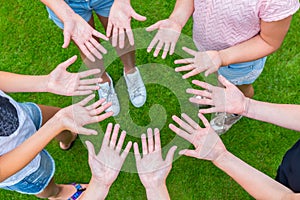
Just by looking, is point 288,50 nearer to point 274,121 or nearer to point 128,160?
point 274,121

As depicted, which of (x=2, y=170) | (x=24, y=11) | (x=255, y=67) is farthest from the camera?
(x=24, y=11)

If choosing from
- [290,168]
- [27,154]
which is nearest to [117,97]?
[27,154]

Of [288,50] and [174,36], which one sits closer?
[174,36]

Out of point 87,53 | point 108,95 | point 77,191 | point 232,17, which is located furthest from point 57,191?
point 232,17

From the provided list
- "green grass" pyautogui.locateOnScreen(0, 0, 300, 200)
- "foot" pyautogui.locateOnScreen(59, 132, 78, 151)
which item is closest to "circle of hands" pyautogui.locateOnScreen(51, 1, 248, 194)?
"green grass" pyautogui.locateOnScreen(0, 0, 300, 200)

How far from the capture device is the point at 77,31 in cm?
A: 168

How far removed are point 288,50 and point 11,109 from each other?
163 cm

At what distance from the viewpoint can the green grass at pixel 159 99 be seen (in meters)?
2.20

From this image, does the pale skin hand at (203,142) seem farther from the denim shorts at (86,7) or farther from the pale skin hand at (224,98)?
the denim shorts at (86,7)

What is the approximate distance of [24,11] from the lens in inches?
100

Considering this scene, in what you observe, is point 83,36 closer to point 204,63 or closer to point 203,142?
point 204,63

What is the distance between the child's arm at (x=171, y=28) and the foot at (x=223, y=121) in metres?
0.62

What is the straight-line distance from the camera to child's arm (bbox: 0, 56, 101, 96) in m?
1.56

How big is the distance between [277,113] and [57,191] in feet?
3.87
